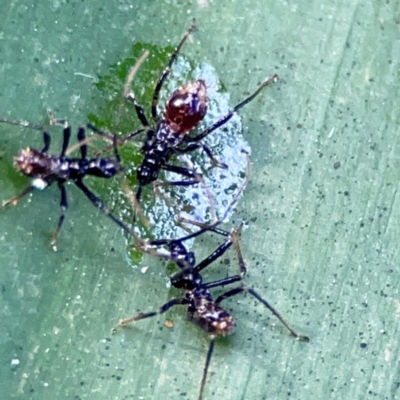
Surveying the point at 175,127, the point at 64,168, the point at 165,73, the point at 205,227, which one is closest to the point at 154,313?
the point at 205,227

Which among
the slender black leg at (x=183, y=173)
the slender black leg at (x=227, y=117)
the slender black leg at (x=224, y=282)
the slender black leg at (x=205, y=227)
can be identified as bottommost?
the slender black leg at (x=224, y=282)

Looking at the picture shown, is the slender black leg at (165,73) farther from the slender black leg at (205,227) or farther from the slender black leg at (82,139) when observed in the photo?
the slender black leg at (205,227)

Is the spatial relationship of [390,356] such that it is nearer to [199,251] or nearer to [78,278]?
[199,251]

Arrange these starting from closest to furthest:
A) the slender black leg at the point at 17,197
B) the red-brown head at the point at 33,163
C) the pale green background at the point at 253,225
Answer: the red-brown head at the point at 33,163 → the slender black leg at the point at 17,197 → the pale green background at the point at 253,225

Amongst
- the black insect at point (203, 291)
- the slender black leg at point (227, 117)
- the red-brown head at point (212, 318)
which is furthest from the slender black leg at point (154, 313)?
the slender black leg at point (227, 117)

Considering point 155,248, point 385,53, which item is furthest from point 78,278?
point 385,53

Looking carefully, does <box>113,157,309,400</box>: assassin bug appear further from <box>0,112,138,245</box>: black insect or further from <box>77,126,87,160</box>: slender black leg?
<box>77,126,87,160</box>: slender black leg

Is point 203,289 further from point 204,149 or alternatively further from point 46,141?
point 46,141
